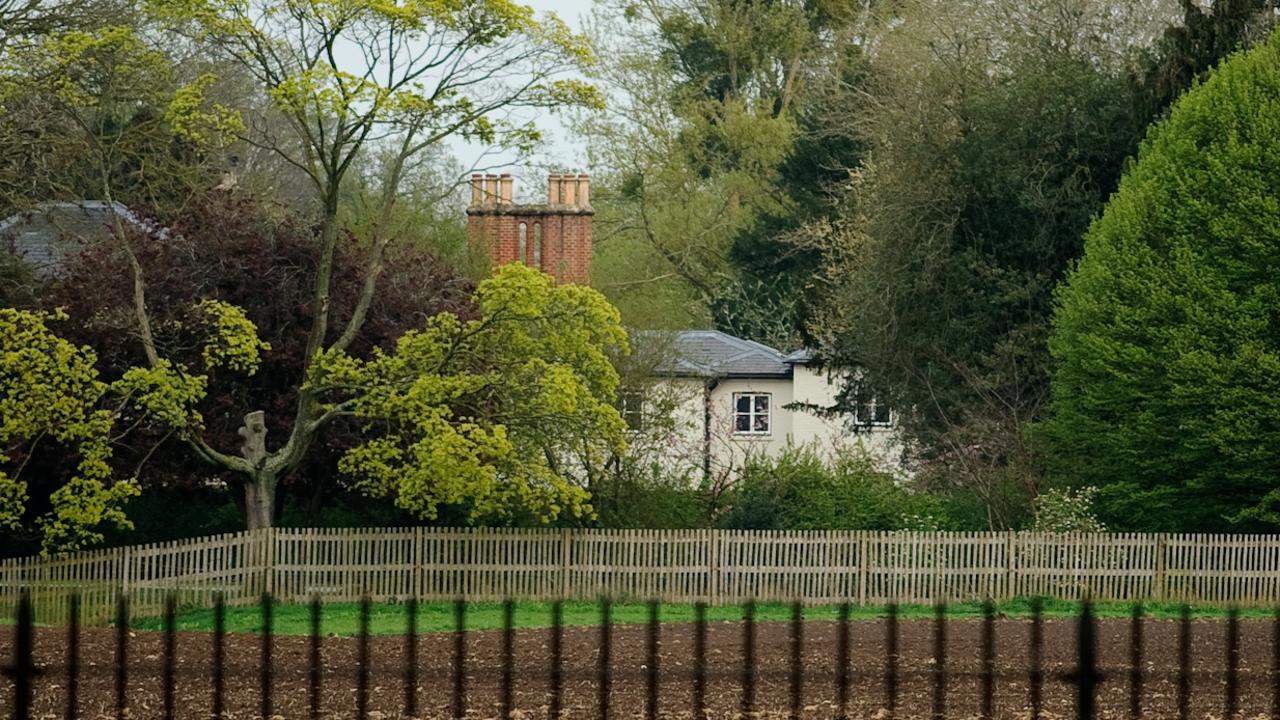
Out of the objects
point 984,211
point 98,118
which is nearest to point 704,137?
point 984,211

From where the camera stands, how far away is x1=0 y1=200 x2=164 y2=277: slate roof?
34062 mm

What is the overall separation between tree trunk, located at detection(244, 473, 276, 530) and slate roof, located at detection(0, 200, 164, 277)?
18.4 feet

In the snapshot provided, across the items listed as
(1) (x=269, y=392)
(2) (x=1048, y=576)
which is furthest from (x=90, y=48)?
(2) (x=1048, y=576)

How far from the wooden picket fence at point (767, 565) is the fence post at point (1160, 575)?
2cm

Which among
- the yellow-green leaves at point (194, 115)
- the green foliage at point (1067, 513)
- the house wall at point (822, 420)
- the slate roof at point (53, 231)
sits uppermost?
the yellow-green leaves at point (194, 115)

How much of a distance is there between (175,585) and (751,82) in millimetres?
38164

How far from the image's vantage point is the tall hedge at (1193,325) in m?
31.5

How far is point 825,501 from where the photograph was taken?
109 feet

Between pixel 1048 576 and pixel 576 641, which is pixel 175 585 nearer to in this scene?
pixel 576 641

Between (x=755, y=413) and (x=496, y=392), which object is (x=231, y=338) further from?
(x=755, y=413)

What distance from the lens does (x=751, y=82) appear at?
61.6 meters

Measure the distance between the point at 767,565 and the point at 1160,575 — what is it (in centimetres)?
654

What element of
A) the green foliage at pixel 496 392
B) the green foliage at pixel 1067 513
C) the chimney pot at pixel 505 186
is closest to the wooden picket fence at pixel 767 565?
the green foliage at pixel 496 392

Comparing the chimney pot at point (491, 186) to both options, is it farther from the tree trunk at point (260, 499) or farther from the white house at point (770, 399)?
the tree trunk at point (260, 499)
